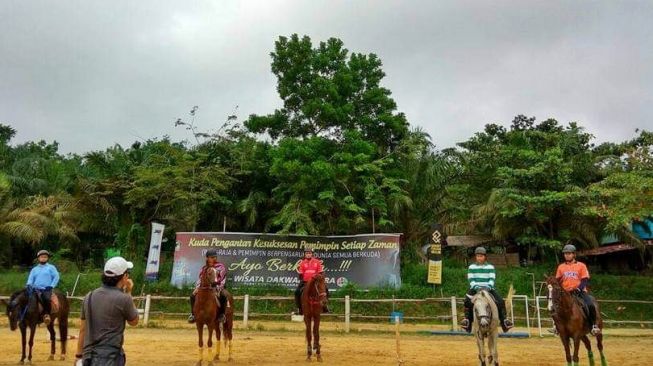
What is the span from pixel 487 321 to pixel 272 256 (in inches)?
618

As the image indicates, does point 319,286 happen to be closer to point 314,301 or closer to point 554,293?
point 314,301

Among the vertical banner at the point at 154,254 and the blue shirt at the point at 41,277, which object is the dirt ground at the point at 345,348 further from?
the vertical banner at the point at 154,254

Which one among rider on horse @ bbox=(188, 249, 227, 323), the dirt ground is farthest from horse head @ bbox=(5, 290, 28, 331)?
rider on horse @ bbox=(188, 249, 227, 323)

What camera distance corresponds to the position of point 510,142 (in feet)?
92.8

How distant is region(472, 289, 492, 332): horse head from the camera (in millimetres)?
9354

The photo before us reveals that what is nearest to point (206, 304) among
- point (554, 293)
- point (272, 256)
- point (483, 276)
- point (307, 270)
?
point (307, 270)

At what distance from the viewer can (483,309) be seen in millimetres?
9477

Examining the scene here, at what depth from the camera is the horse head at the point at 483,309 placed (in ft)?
30.7

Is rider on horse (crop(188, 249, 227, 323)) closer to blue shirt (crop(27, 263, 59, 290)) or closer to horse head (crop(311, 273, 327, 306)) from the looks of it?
horse head (crop(311, 273, 327, 306))

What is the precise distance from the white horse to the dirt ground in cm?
212

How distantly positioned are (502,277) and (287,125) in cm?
1267

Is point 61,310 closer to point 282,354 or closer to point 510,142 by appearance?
point 282,354

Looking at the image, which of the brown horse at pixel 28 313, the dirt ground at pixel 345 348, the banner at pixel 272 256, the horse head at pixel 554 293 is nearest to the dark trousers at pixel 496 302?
the horse head at pixel 554 293

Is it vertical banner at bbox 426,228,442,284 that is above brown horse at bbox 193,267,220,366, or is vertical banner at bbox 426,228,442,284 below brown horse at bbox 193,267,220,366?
above
